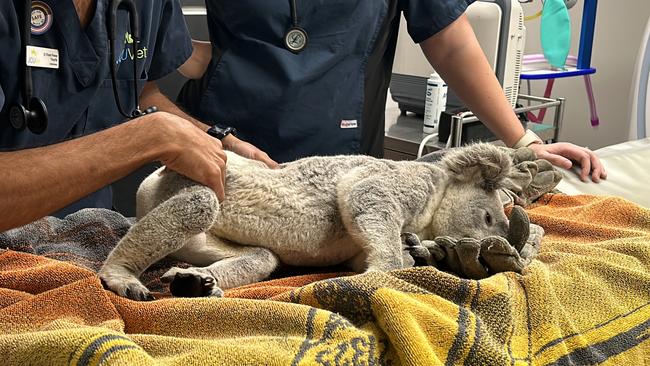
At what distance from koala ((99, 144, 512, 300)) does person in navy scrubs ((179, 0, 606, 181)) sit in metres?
0.46

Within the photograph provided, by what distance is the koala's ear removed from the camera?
104cm

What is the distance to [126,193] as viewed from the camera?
1814mm

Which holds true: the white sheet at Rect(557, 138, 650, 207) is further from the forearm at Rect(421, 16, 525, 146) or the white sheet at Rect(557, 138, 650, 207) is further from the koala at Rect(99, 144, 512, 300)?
the koala at Rect(99, 144, 512, 300)

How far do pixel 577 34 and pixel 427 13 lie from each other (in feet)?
6.69

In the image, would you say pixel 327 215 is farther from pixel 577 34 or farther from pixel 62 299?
pixel 577 34

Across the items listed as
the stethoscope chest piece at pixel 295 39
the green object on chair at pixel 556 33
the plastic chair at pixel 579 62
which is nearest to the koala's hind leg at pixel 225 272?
the stethoscope chest piece at pixel 295 39

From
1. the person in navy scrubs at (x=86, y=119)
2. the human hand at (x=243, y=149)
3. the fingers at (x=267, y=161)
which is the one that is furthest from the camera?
the human hand at (x=243, y=149)

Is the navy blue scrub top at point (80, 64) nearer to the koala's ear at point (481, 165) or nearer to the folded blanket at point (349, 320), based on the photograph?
the folded blanket at point (349, 320)

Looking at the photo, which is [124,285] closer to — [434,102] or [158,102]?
[158,102]

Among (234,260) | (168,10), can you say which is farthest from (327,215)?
(168,10)

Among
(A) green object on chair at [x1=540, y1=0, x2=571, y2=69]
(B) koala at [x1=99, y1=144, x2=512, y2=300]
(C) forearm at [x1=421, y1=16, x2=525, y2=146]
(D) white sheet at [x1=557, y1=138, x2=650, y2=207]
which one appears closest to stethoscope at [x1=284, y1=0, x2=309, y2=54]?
(C) forearm at [x1=421, y1=16, x2=525, y2=146]

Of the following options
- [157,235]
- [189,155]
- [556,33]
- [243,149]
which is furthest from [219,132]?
[556,33]

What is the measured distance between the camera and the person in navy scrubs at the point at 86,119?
922 mm

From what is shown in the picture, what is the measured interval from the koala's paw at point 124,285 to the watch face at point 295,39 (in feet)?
2.60
